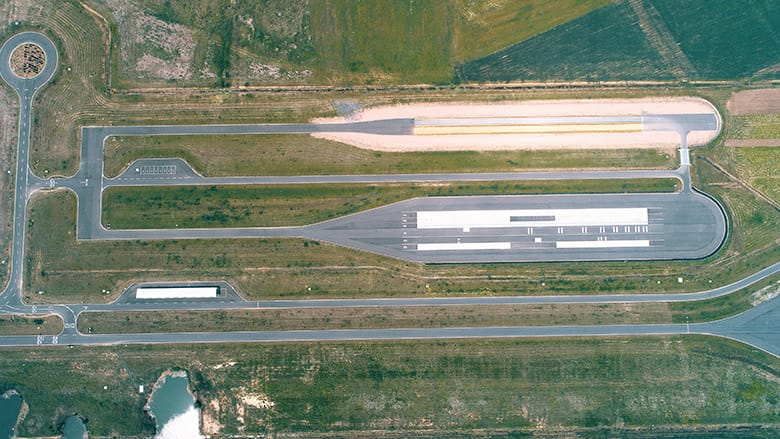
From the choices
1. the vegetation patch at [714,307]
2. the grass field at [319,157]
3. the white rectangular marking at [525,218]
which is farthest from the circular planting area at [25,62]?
the vegetation patch at [714,307]

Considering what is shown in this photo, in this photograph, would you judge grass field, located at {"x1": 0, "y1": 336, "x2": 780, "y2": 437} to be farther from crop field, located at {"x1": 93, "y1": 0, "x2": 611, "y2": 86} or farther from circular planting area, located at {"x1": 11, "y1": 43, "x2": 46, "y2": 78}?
circular planting area, located at {"x1": 11, "y1": 43, "x2": 46, "y2": 78}

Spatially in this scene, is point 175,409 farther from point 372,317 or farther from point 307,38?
point 307,38

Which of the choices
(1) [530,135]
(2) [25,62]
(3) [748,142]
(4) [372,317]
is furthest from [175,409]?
(3) [748,142]

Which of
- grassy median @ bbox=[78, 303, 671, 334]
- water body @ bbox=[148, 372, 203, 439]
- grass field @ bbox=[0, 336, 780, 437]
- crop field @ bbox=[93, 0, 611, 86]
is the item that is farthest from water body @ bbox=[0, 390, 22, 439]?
crop field @ bbox=[93, 0, 611, 86]

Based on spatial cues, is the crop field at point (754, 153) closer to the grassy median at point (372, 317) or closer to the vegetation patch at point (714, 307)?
the vegetation patch at point (714, 307)

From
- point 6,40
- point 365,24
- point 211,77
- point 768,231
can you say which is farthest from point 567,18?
point 6,40

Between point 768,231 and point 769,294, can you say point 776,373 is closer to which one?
point 769,294
